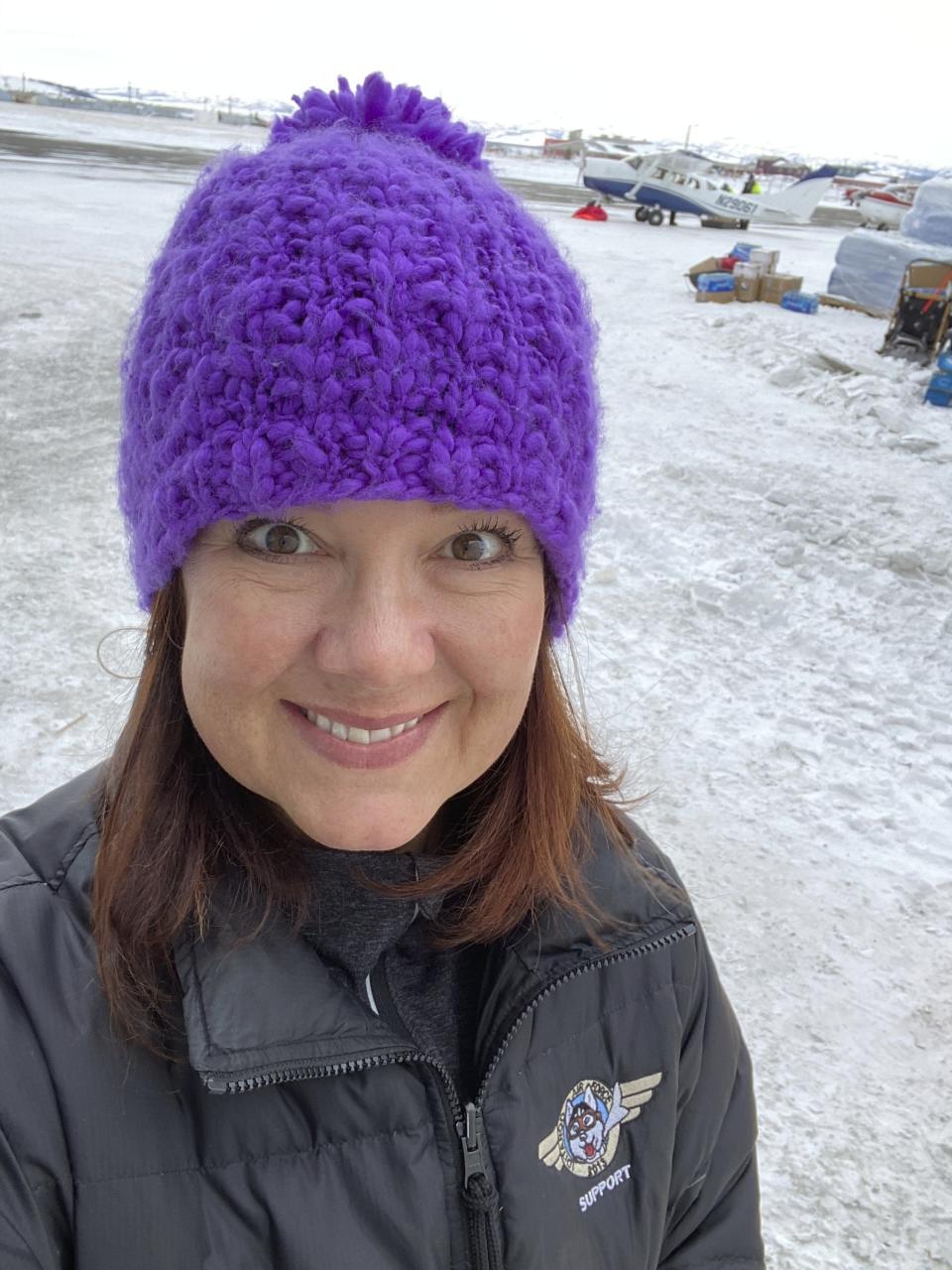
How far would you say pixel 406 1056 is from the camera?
1.17m

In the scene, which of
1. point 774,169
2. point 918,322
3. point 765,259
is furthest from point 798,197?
point 774,169

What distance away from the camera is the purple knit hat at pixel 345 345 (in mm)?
1069

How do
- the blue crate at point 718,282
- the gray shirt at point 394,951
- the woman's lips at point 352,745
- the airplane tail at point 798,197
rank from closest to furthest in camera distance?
the woman's lips at point 352,745
the gray shirt at point 394,951
the blue crate at point 718,282
the airplane tail at point 798,197

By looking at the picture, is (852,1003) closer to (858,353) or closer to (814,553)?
(814,553)

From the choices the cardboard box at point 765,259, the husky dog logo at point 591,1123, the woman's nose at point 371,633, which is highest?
the woman's nose at point 371,633

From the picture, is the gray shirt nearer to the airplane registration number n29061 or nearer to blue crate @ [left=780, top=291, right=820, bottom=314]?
blue crate @ [left=780, top=291, right=820, bottom=314]

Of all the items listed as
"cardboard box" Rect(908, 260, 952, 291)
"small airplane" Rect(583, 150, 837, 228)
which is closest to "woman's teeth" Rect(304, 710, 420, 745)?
"cardboard box" Rect(908, 260, 952, 291)

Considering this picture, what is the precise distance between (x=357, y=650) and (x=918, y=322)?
1019 cm

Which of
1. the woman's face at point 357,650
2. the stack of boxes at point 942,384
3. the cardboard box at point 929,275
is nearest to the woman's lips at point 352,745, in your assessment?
the woman's face at point 357,650

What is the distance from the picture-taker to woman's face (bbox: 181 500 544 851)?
1097mm

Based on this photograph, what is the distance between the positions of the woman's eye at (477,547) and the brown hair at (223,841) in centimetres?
18

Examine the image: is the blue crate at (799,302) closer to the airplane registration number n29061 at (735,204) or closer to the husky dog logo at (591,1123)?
the husky dog logo at (591,1123)

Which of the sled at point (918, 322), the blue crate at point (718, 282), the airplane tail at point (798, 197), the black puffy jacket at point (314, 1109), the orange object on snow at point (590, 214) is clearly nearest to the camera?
the black puffy jacket at point (314, 1109)

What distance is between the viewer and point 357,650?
1.09 meters
